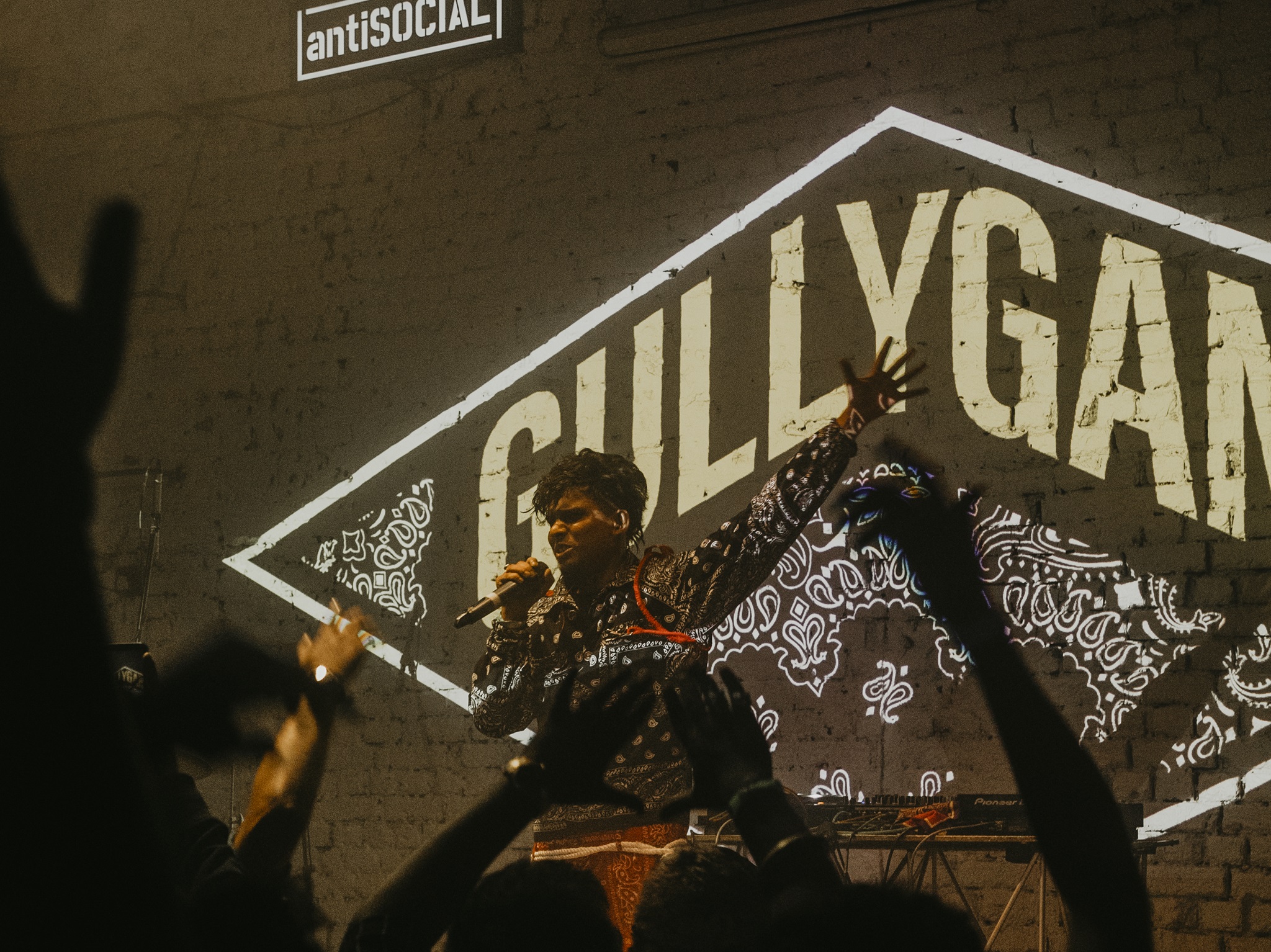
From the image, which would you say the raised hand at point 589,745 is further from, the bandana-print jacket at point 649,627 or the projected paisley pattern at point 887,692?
the projected paisley pattern at point 887,692

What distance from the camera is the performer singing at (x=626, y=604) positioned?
321 centimetres

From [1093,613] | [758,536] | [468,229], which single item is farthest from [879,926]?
[468,229]

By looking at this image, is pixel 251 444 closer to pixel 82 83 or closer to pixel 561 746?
pixel 82 83

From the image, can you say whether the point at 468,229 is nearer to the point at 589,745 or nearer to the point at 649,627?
the point at 649,627

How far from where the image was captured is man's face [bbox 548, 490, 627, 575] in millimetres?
3842

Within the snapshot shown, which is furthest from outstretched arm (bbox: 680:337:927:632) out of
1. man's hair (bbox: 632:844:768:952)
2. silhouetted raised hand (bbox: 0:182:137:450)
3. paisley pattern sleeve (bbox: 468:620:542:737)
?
silhouetted raised hand (bbox: 0:182:137:450)

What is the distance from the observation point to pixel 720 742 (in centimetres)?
129

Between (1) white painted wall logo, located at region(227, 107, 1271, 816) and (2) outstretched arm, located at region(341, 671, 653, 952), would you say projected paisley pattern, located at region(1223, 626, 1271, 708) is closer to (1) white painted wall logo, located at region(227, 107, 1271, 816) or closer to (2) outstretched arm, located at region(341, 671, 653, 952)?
(1) white painted wall logo, located at region(227, 107, 1271, 816)

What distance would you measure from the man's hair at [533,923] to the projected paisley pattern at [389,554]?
3706 mm

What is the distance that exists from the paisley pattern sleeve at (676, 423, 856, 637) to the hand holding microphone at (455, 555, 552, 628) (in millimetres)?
543

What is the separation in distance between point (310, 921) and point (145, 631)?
4336mm

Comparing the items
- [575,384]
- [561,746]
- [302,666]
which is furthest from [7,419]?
[575,384]

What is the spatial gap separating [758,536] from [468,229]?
1.96m

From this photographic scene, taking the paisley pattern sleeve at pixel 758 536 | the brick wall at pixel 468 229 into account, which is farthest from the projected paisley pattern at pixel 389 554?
the paisley pattern sleeve at pixel 758 536
